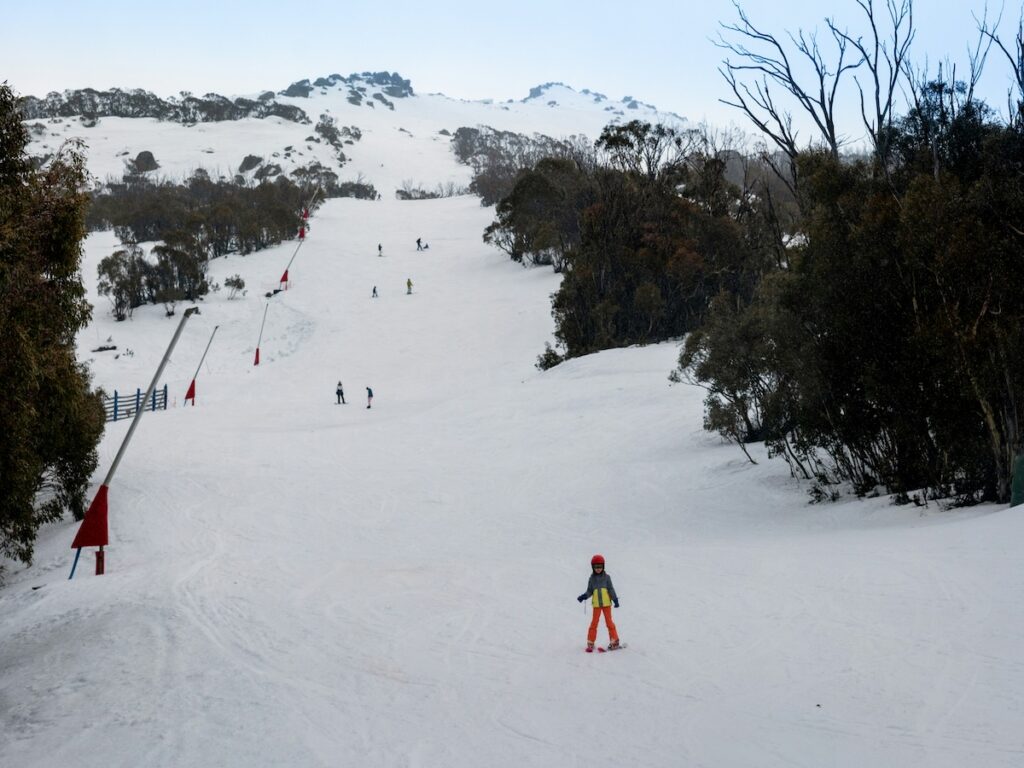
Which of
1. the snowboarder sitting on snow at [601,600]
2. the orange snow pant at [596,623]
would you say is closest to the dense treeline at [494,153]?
the snowboarder sitting on snow at [601,600]

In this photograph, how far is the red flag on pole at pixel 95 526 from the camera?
46.3 feet

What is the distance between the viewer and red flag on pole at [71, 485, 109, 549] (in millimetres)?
14102

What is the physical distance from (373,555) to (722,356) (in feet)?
33.2

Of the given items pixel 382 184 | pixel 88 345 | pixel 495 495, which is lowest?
pixel 495 495

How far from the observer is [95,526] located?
1424cm

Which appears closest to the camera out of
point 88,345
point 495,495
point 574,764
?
point 574,764

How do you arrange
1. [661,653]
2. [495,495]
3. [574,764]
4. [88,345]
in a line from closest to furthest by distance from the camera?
[574,764] < [661,653] < [495,495] < [88,345]

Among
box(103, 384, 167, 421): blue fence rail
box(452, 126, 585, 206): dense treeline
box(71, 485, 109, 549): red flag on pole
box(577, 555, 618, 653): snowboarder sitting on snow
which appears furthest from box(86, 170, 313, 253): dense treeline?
box(577, 555, 618, 653): snowboarder sitting on snow

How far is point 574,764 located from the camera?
21.8ft

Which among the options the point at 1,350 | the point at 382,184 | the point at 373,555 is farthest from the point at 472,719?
the point at 382,184

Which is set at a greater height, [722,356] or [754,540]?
[722,356]

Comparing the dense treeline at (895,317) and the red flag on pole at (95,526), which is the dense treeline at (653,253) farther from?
the red flag on pole at (95,526)

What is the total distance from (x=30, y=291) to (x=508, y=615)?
7297mm

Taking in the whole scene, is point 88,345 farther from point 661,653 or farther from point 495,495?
point 661,653
